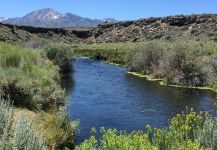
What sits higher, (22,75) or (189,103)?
(22,75)

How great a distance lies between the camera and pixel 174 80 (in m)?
33.2

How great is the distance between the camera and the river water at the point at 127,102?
61.5 feet

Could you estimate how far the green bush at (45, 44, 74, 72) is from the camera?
39531 mm

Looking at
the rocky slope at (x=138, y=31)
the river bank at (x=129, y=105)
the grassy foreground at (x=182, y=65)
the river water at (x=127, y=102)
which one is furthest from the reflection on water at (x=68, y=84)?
the rocky slope at (x=138, y=31)

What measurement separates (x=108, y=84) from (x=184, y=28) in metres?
63.2

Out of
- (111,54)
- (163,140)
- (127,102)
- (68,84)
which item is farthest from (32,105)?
(111,54)

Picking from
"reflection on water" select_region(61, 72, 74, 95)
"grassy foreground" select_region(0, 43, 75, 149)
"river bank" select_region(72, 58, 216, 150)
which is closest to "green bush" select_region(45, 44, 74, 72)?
"reflection on water" select_region(61, 72, 74, 95)

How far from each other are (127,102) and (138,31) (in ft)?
267

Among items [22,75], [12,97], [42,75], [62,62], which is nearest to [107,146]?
[12,97]

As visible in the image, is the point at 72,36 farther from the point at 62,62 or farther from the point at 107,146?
the point at 107,146

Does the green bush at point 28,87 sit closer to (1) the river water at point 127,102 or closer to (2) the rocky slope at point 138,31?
(1) the river water at point 127,102

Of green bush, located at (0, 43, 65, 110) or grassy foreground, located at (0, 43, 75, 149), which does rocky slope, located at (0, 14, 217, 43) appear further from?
grassy foreground, located at (0, 43, 75, 149)

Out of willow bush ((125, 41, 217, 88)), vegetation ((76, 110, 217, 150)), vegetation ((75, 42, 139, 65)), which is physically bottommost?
vegetation ((75, 42, 139, 65))

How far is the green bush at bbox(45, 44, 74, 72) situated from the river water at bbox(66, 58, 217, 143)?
5.25m
